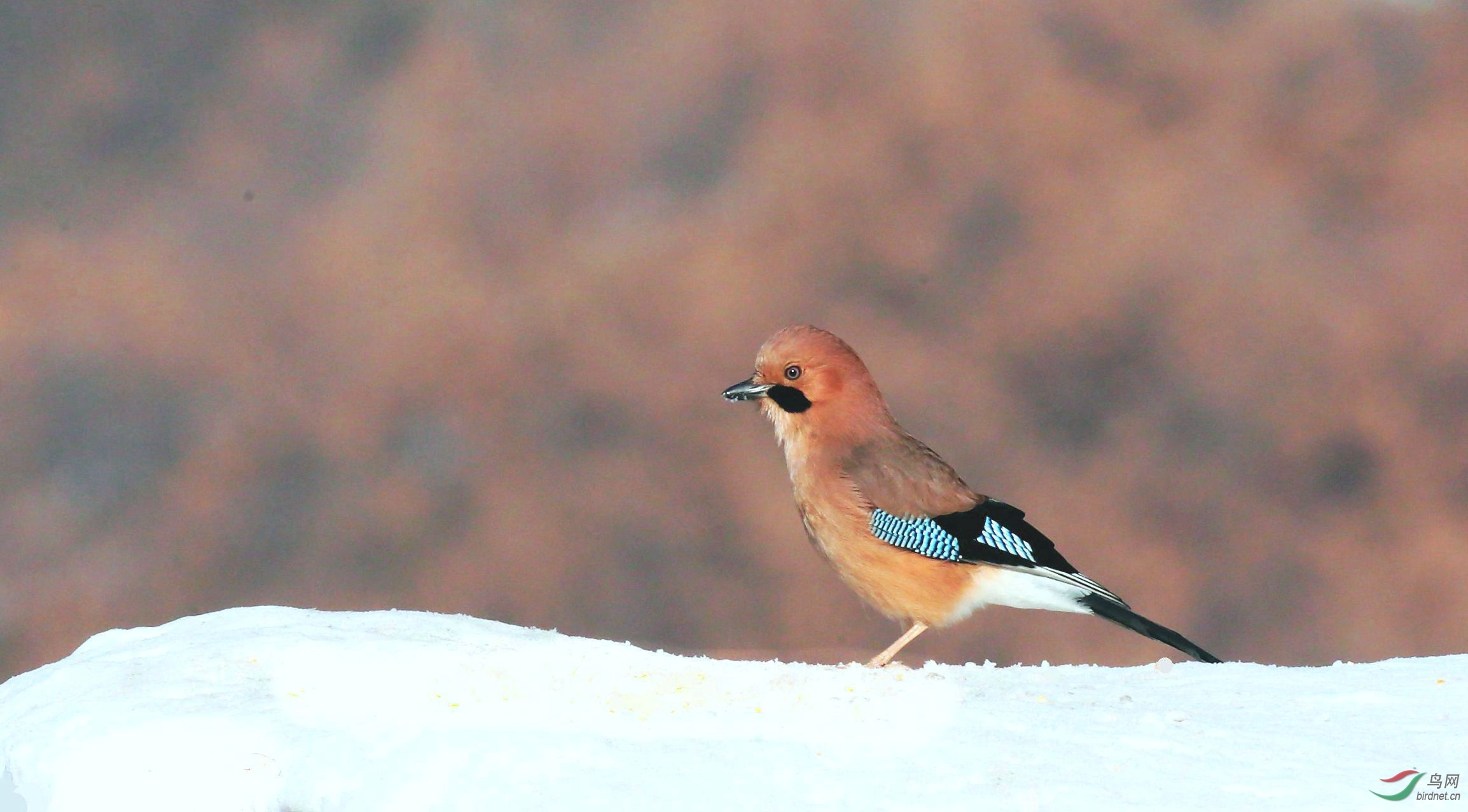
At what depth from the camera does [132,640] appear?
432 centimetres

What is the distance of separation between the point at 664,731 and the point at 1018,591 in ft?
5.28

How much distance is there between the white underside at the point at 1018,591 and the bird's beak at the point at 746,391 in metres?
0.87

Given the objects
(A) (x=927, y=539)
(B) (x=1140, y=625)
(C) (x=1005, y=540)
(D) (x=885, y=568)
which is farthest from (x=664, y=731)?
(B) (x=1140, y=625)

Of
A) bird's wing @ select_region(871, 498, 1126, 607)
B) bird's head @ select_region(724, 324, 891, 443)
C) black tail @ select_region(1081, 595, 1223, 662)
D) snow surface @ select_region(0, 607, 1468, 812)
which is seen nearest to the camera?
snow surface @ select_region(0, 607, 1468, 812)

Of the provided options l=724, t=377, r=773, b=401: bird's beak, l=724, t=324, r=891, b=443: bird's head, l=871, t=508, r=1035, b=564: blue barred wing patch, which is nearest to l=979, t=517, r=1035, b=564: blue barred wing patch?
l=871, t=508, r=1035, b=564: blue barred wing patch

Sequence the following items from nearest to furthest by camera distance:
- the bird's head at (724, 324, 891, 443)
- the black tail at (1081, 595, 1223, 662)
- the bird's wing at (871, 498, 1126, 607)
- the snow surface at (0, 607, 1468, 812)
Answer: the snow surface at (0, 607, 1468, 812) → the black tail at (1081, 595, 1223, 662) → the bird's wing at (871, 498, 1126, 607) → the bird's head at (724, 324, 891, 443)

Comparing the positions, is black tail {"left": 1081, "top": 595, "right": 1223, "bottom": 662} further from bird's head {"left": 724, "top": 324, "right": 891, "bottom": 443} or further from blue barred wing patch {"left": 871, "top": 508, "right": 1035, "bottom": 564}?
bird's head {"left": 724, "top": 324, "right": 891, "bottom": 443}

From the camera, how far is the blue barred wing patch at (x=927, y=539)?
450 cm

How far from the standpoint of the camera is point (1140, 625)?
4414mm

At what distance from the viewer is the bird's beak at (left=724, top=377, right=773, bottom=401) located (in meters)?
4.59

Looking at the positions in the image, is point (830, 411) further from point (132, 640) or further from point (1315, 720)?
point (132, 640)

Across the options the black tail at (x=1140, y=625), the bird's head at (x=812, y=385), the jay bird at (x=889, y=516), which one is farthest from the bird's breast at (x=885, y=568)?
the black tail at (x=1140, y=625)

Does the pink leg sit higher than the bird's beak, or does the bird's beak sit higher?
the bird's beak

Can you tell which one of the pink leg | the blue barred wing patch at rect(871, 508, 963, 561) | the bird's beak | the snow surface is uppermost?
the bird's beak
